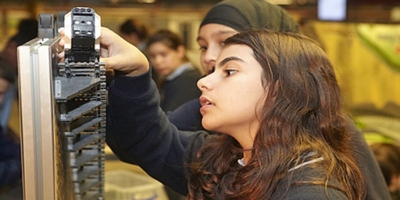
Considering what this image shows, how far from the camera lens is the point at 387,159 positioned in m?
2.31

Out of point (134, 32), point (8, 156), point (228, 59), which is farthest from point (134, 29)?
point (228, 59)

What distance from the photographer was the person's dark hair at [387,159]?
88.5 inches

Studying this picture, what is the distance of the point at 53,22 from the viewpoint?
798 mm

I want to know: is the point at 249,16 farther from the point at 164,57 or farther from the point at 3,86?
the point at 164,57

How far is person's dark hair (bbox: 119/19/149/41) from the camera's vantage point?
2.91 m

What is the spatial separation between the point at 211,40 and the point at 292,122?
43cm

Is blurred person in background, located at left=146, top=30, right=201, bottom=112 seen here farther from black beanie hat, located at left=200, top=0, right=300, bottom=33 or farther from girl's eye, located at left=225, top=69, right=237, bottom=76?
girl's eye, located at left=225, top=69, right=237, bottom=76

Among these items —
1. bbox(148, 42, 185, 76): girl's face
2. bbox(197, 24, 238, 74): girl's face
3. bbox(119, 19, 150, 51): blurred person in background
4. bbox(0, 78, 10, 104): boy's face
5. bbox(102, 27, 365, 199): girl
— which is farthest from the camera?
bbox(119, 19, 150, 51): blurred person in background

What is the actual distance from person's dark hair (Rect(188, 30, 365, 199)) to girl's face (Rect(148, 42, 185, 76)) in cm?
150

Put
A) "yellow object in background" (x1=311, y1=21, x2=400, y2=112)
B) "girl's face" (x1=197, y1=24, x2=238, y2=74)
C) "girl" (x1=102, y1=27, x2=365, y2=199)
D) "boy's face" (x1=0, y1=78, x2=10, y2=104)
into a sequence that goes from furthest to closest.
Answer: "yellow object in background" (x1=311, y1=21, x2=400, y2=112) < "boy's face" (x1=0, y1=78, x2=10, y2=104) < "girl's face" (x1=197, y1=24, x2=238, y2=74) < "girl" (x1=102, y1=27, x2=365, y2=199)

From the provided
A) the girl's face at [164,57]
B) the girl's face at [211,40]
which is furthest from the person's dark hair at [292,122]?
the girl's face at [164,57]

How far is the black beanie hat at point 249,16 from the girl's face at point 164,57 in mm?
1102

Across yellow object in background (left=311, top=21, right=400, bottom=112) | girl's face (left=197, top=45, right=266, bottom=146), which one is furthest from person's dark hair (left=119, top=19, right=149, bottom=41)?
girl's face (left=197, top=45, right=266, bottom=146)

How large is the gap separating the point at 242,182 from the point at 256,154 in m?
0.05
